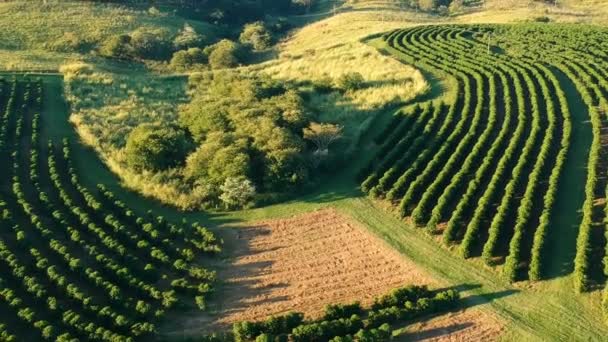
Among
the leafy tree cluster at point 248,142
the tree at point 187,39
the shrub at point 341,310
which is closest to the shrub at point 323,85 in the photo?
the leafy tree cluster at point 248,142

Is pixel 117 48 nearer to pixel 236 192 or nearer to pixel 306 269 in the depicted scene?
pixel 236 192

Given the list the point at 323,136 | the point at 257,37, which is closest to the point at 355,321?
the point at 323,136

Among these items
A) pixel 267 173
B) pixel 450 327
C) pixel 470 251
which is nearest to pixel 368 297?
pixel 450 327

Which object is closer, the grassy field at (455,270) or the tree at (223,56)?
the grassy field at (455,270)

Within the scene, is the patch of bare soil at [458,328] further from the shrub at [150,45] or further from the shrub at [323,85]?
the shrub at [150,45]

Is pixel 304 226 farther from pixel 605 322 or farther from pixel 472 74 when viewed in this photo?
pixel 472 74

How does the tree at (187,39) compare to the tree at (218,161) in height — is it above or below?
above
